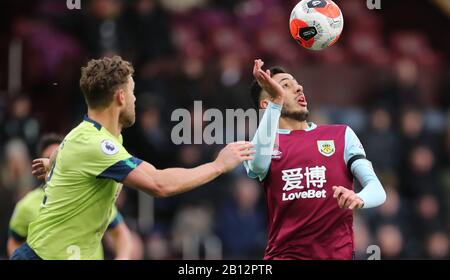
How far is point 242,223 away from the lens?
1288 centimetres

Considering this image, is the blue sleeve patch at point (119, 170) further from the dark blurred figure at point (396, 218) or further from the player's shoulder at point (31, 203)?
the dark blurred figure at point (396, 218)

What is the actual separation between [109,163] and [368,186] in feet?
6.10

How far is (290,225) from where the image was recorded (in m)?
7.97

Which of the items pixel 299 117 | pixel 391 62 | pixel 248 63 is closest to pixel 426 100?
pixel 391 62

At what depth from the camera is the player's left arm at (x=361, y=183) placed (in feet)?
23.8

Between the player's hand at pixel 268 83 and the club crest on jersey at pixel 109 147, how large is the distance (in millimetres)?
1140

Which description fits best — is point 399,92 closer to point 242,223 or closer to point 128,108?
point 242,223

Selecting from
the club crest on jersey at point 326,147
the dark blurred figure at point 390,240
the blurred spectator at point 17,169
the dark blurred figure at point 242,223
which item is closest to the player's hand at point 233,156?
the club crest on jersey at point 326,147

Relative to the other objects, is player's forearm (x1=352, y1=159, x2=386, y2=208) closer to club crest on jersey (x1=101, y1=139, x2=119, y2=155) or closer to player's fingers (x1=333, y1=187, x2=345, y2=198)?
player's fingers (x1=333, y1=187, x2=345, y2=198)

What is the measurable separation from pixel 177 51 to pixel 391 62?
3322mm

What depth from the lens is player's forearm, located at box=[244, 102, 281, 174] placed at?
783 cm

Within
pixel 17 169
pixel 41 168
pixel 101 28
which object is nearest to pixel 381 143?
pixel 101 28

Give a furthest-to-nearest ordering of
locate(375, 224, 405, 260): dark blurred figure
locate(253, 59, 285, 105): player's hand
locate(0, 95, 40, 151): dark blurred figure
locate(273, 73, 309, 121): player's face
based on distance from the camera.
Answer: locate(0, 95, 40, 151): dark blurred figure → locate(375, 224, 405, 260): dark blurred figure → locate(273, 73, 309, 121): player's face → locate(253, 59, 285, 105): player's hand

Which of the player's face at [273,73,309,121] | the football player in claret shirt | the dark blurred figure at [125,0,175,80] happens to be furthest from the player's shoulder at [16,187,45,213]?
the dark blurred figure at [125,0,175,80]
